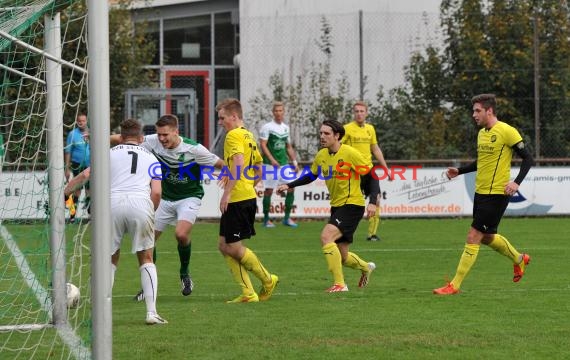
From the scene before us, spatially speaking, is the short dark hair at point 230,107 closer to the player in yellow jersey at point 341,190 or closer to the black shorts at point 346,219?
the player in yellow jersey at point 341,190

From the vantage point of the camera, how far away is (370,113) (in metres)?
22.5

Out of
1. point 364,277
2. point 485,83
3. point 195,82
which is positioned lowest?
point 364,277

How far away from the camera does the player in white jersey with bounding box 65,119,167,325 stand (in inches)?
352

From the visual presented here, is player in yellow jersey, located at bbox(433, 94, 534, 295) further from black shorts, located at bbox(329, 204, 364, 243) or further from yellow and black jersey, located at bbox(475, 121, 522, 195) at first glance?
black shorts, located at bbox(329, 204, 364, 243)

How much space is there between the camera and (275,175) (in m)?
19.6

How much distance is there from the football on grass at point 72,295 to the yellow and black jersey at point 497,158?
158 inches

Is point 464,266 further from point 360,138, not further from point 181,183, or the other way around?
point 360,138

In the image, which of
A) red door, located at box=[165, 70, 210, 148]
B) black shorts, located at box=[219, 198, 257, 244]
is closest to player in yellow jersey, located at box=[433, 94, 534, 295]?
black shorts, located at box=[219, 198, 257, 244]

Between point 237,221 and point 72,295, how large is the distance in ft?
5.82

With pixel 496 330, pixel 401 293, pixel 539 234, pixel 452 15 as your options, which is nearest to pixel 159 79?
pixel 452 15

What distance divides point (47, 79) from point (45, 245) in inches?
63.7

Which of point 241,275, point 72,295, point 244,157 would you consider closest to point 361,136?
point 244,157

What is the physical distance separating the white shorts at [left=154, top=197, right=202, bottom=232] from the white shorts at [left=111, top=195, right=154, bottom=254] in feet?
5.98

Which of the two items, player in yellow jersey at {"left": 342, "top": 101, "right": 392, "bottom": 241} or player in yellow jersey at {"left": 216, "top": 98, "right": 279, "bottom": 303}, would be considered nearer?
player in yellow jersey at {"left": 216, "top": 98, "right": 279, "bottom": 303}
